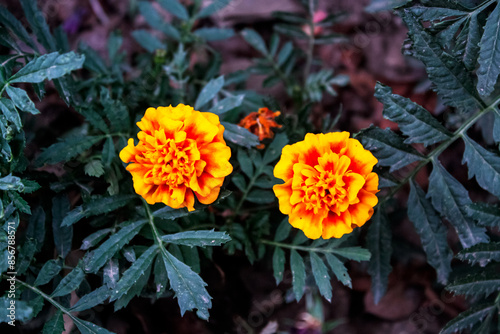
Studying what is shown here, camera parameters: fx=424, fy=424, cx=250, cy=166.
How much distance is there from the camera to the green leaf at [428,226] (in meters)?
1.58

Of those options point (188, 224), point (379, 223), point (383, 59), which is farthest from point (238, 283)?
point (383, 59)

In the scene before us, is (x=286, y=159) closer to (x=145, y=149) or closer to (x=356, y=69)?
(x=145, y=149)

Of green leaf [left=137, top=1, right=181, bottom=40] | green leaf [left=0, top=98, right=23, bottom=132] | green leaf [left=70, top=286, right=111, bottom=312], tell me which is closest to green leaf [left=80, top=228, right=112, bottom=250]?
green leaf [left=70, top=286, right=111, bottom=312]

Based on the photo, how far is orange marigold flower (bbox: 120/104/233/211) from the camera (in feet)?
4.13

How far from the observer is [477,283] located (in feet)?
4.86

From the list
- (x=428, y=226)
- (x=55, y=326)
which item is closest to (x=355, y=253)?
(x=428, y=226)

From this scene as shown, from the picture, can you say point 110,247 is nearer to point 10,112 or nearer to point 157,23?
point 10,112

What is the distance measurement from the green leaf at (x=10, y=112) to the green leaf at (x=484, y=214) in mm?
1521

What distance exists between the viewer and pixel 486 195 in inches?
88.7

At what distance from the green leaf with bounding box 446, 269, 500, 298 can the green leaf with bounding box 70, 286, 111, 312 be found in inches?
46.7

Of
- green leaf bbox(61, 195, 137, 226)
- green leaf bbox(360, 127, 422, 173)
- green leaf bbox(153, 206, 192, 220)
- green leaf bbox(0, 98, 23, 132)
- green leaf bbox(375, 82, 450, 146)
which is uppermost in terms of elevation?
green leaf bbox(0, 98, 23, 132)

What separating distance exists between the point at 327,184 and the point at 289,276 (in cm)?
107

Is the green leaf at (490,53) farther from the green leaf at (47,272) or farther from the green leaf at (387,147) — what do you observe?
the green leaf at (47,272)

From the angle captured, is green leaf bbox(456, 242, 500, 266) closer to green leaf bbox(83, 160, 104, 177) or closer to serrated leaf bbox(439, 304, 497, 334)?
serrated leaf bbox(439, 304, 497, 334)
